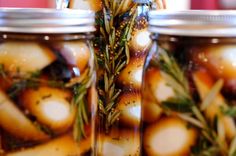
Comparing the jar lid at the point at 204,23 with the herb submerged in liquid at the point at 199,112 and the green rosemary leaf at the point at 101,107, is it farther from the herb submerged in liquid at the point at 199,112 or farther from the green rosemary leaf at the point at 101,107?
the green rosemary leaf at the point at 101,107

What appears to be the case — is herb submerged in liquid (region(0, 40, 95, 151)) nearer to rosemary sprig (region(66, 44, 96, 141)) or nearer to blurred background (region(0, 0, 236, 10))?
rosemary sprig (region(66, 44, 96, 141))

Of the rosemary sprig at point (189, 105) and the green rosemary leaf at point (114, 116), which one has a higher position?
the rosemary sprig at point (189, 105)

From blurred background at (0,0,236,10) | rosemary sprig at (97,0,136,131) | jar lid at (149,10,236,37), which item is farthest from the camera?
blurred background at (0,0,236,10)

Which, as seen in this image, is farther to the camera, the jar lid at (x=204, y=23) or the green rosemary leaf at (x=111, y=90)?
the green rosemary leaf at (x=111, y=90)

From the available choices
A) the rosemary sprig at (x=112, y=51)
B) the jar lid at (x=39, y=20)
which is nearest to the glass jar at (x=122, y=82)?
the rosemary sprig at (x=112, y=51)

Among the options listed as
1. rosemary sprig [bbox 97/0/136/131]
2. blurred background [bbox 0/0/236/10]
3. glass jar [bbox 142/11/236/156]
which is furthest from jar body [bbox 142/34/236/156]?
blurred background [bbox 0/0/236/10]
